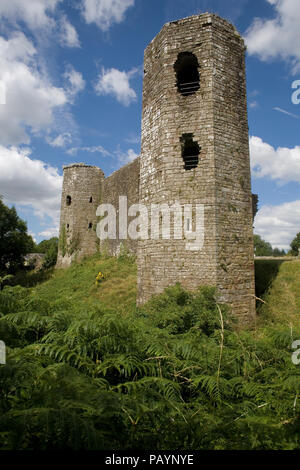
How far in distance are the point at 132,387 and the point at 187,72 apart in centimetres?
1062

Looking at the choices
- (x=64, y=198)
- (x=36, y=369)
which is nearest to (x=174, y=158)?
(x=36, y=369)

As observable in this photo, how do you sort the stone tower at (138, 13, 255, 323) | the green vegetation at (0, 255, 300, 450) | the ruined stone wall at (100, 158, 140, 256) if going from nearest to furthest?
the green vegetation at (0, 255, 300, 450) < the stone tower at (138, 13, 255, 323) < the ruined stone wall at (100, 158, 140, 256)

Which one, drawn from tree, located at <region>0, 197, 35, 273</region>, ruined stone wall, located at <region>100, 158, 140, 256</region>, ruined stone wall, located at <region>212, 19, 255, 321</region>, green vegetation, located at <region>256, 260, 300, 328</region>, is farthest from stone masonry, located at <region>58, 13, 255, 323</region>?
tree, located at <region>0, 197, 35, 273</region>

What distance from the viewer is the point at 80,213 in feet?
Result: 75.8

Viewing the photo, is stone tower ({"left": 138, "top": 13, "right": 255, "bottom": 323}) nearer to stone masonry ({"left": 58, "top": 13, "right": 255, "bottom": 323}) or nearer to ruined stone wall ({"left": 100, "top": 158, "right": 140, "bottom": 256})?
stone masonry ({"left": 58, "top": 13, "right": 255, "bottom": 323})

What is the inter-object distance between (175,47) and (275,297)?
904cm

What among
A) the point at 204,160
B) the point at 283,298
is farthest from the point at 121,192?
the point at 283,298

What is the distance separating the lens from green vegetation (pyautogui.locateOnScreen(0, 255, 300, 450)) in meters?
2.01

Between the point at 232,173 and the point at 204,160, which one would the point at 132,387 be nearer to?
the point at 204,160

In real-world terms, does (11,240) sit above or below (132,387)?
above

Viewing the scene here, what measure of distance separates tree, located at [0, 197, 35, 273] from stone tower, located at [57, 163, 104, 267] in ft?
13.1

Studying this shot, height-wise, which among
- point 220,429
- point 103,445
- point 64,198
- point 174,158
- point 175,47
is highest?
point 175,47

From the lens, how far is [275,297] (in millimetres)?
9711

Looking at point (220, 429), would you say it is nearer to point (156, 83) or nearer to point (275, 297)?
point (275, 297)
